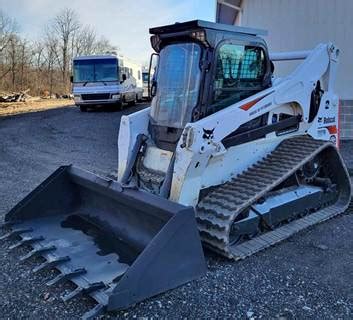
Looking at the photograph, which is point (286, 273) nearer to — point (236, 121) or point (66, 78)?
point (236, 121)

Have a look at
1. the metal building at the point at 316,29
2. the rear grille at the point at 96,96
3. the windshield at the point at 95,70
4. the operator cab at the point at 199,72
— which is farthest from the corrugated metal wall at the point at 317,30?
the rear grille at the point at 96,96

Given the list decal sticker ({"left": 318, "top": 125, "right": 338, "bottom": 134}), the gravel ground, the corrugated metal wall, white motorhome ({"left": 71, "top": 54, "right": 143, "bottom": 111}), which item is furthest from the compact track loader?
white motorhome ({"left": 71, "top": 54, "right": 143, "bottom": 111})

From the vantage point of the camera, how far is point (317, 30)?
10516 mm

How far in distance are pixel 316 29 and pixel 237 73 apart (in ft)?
22.6

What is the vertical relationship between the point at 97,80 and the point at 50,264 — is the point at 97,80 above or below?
above

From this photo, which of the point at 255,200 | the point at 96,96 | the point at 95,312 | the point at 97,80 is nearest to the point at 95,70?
the point at 97,80

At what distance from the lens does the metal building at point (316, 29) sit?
10133mm

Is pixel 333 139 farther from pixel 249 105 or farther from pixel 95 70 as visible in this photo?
pixel 95 70

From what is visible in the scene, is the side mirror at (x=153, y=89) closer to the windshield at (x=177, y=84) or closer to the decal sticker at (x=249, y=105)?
the windshield at (x=177, y=84)

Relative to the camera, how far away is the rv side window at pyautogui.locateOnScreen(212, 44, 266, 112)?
14.6ft

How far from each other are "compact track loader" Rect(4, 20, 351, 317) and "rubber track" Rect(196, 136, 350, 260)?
13 millimetres

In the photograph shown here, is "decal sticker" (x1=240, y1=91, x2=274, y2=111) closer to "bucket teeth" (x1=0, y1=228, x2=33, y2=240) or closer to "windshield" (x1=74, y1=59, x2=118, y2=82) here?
"bucket teeth" (x1=0, y1=228, x2=33, y2=240)

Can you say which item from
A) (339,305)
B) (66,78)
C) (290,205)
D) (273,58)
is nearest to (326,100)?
(273,58)

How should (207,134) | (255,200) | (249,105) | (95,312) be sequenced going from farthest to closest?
(249,105), (255,200), (207,134), (95,312)
